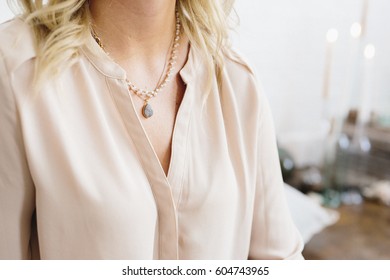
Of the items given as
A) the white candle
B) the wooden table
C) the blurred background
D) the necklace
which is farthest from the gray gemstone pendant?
the white candle

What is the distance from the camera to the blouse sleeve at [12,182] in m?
0.49

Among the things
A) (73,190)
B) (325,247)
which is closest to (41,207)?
(73,190)

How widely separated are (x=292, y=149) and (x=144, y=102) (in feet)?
4.06

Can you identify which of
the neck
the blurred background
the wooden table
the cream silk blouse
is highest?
the neck

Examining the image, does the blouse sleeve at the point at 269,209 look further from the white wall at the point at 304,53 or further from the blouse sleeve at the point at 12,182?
the white wall at the point at 304,53

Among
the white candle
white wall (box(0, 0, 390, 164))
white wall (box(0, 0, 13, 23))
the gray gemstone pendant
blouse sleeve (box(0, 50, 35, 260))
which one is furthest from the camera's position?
the white candle

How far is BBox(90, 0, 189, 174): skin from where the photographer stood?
0.58m

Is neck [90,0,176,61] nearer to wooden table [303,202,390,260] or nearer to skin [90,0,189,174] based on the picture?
skin [90,0,189,174]

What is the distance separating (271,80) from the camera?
5.09 ft

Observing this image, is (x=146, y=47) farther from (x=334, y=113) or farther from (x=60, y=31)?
(x=334, y=113)

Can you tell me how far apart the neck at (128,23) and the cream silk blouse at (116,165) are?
38 millimetres

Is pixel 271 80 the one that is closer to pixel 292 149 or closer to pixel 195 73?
pixel 292 149

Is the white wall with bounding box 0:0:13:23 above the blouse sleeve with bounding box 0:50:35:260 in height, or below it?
above

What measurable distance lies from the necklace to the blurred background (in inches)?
26.7
